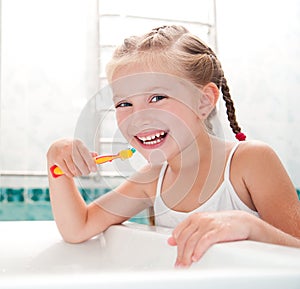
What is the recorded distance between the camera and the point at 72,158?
3.66 feet

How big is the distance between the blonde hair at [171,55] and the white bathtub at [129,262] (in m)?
0.37

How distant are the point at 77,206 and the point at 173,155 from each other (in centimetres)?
26

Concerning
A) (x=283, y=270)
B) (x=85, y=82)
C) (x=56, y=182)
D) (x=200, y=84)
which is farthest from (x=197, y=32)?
(x=283, y=270)

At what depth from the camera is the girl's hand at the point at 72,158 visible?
108 cm

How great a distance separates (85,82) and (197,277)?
1.87 meters

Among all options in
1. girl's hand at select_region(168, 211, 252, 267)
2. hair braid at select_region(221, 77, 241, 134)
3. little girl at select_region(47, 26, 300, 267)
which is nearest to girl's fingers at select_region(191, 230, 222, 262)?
girl's hand at select_region(168, 211, 252, 267)

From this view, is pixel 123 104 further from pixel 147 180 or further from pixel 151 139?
pixel 147 180

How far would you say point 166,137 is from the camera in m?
1.19

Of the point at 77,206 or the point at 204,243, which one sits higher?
the point at 204,243

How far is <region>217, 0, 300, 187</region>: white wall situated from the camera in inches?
94.6

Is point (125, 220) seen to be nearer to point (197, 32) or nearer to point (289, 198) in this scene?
point (289, 198)

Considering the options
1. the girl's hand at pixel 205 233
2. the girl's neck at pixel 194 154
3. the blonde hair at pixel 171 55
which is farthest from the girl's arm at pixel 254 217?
the blonde hair at pixel 171 55

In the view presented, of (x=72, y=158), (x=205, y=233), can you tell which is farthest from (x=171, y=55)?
(x=205, y=233)

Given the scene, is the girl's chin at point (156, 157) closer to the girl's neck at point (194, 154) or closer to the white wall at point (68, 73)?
the girl's neck at point (194, 154)
